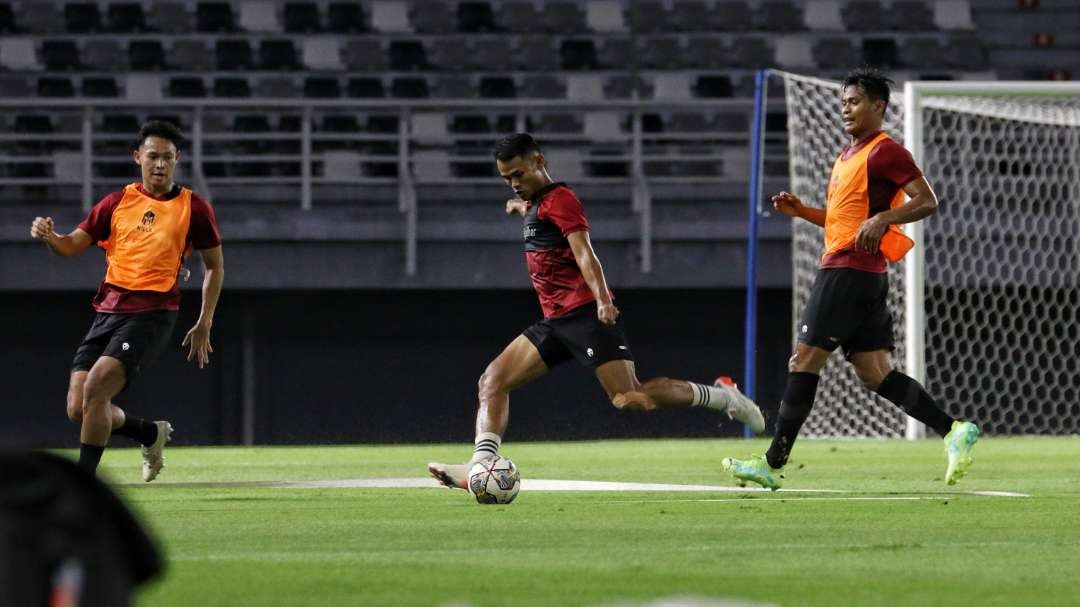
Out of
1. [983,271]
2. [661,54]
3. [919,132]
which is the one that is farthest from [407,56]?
[919,132]

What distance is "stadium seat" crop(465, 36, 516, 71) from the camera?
2180 cm

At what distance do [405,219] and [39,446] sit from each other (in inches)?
586

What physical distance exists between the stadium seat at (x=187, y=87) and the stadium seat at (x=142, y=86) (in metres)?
0.17

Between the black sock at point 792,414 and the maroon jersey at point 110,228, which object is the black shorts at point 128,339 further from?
the black sock at point 792,414

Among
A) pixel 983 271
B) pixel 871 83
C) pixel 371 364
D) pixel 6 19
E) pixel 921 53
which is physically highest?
pixel 6 19

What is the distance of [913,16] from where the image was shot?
75.5 ft

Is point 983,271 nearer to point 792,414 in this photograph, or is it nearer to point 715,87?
point 715,87

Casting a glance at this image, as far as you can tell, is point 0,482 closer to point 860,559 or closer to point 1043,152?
point 860,559

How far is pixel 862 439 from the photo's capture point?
47.8ft

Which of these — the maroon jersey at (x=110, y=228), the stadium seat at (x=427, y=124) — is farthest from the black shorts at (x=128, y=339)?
the stadium seat at (x=427, y=124)

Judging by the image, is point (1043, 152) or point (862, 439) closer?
point (862, 439)

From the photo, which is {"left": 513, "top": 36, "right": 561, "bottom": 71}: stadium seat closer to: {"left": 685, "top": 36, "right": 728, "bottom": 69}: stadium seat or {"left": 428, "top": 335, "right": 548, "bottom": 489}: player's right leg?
{"left": 685, "top": 36, "right": 728, "bottom": 69}: stadium seat

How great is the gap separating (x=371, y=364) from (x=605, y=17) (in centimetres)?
664

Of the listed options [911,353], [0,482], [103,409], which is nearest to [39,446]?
[0,482]
